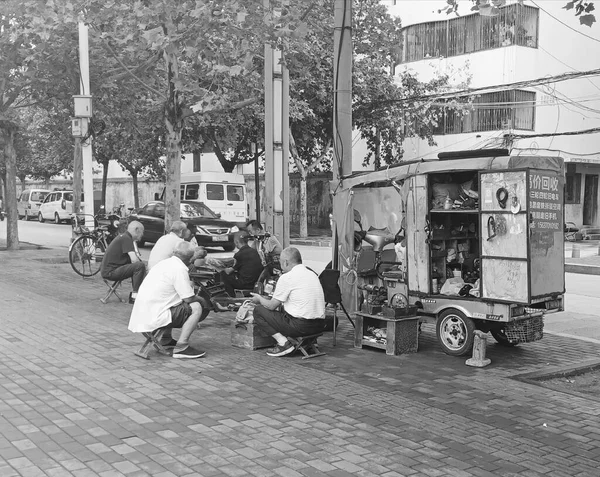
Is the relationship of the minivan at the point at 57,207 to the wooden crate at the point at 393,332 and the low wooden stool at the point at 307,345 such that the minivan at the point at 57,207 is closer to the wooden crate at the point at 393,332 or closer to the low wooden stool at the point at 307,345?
the wooden crate at the point at 393,332

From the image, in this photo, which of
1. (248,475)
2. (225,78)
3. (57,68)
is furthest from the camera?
(57,68)

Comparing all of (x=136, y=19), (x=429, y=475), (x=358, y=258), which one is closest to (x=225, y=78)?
(x=136, y=19)

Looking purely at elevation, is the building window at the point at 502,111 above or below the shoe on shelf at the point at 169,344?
above

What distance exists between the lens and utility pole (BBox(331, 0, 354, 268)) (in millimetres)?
9820

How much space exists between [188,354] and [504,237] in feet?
11.9

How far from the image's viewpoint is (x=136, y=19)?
12.9 m

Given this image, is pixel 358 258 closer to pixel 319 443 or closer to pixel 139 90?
pixel 319 443

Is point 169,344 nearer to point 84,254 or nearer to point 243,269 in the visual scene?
point 243,269

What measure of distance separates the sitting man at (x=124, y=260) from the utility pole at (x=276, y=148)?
2142mm

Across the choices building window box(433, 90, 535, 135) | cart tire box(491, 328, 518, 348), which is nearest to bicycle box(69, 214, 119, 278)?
cart tire box(491, 328, 518, 348)

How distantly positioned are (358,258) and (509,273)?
7.75ft

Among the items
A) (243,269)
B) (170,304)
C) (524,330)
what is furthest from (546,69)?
(170,304)

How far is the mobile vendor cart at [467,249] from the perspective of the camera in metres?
7.76

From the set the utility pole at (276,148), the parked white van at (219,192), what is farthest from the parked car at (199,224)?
the utility pole at (276,148)
